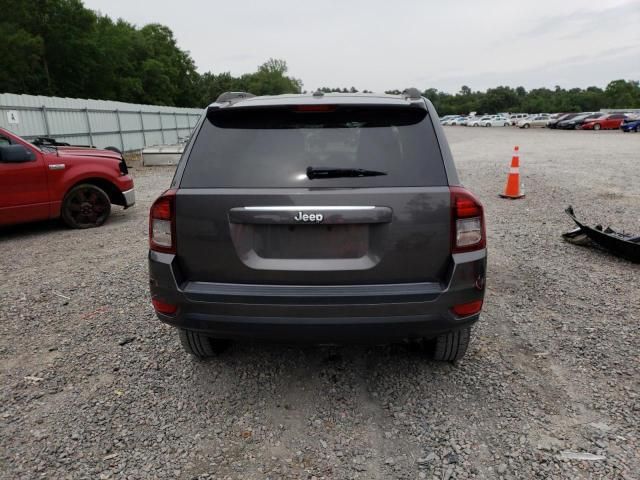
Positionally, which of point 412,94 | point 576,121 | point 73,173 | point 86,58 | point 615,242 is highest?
point 86,58

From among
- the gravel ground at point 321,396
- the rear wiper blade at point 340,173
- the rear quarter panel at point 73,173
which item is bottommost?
the gravel ground at point 321,396

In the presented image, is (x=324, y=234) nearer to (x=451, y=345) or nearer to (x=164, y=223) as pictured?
(x=164, y=223)

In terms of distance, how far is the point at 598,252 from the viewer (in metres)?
5.72

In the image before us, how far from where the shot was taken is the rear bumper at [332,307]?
2.37m

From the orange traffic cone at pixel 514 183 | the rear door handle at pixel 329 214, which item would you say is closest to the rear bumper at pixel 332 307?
the rear door handle at pixel 329 214

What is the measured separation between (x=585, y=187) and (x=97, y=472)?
1118 centimetres

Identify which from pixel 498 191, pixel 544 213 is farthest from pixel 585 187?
pixel 544 213

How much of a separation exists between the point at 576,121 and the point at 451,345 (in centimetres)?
4780

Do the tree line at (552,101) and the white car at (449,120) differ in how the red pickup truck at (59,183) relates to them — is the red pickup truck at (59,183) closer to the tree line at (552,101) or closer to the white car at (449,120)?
the white car at (449,120)

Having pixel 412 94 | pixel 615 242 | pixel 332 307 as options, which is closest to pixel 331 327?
pixel 332 307

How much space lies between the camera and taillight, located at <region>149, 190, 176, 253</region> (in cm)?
249

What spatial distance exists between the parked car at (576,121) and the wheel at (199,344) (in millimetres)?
47877

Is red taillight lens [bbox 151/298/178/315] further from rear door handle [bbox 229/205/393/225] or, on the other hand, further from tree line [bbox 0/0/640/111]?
tree line [bbox 0/0/640/111]

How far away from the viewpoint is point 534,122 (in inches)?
2127
